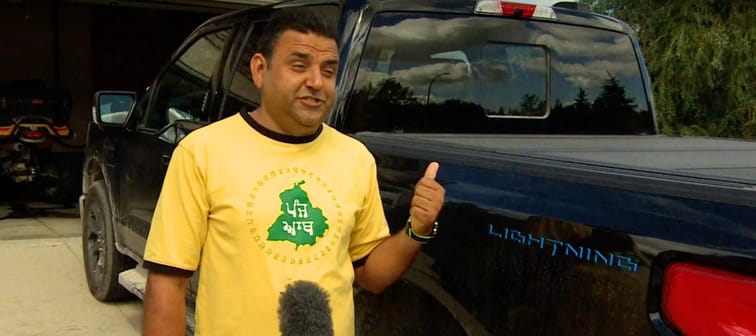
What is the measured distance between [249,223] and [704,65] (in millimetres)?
10388

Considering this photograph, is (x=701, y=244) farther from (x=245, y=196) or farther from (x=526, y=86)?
(x=526, y=86)

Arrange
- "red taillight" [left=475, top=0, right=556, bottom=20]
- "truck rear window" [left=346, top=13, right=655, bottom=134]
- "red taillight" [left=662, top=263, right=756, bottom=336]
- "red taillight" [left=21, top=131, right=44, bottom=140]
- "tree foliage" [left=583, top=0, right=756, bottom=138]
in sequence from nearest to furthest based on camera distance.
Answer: "red taillight" [left=662, top=263, right=756, bottom=336] < "truck rear window" [left=346, top=13, right=655, bottom=134] < "red taillight" [left=475, top=0, right=556, bottom=20] < "red taillight" [left=21, top=131, right=44, bottom=140] < "tree foliage" [left=583, top=0, right=756, bottom=138]

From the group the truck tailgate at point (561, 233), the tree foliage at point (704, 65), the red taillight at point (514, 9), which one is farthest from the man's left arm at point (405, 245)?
the tree foliage at point (704, 65)

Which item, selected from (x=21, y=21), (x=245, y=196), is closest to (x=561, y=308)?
(x=245, y=196)

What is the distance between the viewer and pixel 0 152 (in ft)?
29.5

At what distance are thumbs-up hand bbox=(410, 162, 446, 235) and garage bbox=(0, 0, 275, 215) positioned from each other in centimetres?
778

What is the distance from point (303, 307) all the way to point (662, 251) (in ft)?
2.67

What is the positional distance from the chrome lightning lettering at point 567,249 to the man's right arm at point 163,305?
780mm

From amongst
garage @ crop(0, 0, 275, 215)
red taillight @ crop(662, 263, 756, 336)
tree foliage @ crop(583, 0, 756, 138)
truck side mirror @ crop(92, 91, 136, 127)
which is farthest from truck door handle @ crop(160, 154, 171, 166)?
tree foliage @ crop(583, 0, 756, 138)

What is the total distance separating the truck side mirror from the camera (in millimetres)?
4746

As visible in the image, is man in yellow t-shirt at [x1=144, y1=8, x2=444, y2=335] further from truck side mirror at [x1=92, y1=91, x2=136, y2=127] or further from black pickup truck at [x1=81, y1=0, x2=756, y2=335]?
truck side mirror at [x1=92, y1=91, x2=136, y2=127]

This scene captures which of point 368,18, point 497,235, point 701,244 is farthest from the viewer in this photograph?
point 368,18

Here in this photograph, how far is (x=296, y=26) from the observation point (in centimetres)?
190

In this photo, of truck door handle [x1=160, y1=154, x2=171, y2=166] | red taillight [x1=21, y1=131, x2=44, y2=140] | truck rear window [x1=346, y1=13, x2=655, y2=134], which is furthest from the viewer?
red taillight [x1=21, y1=131, x2=44, y2=140]
